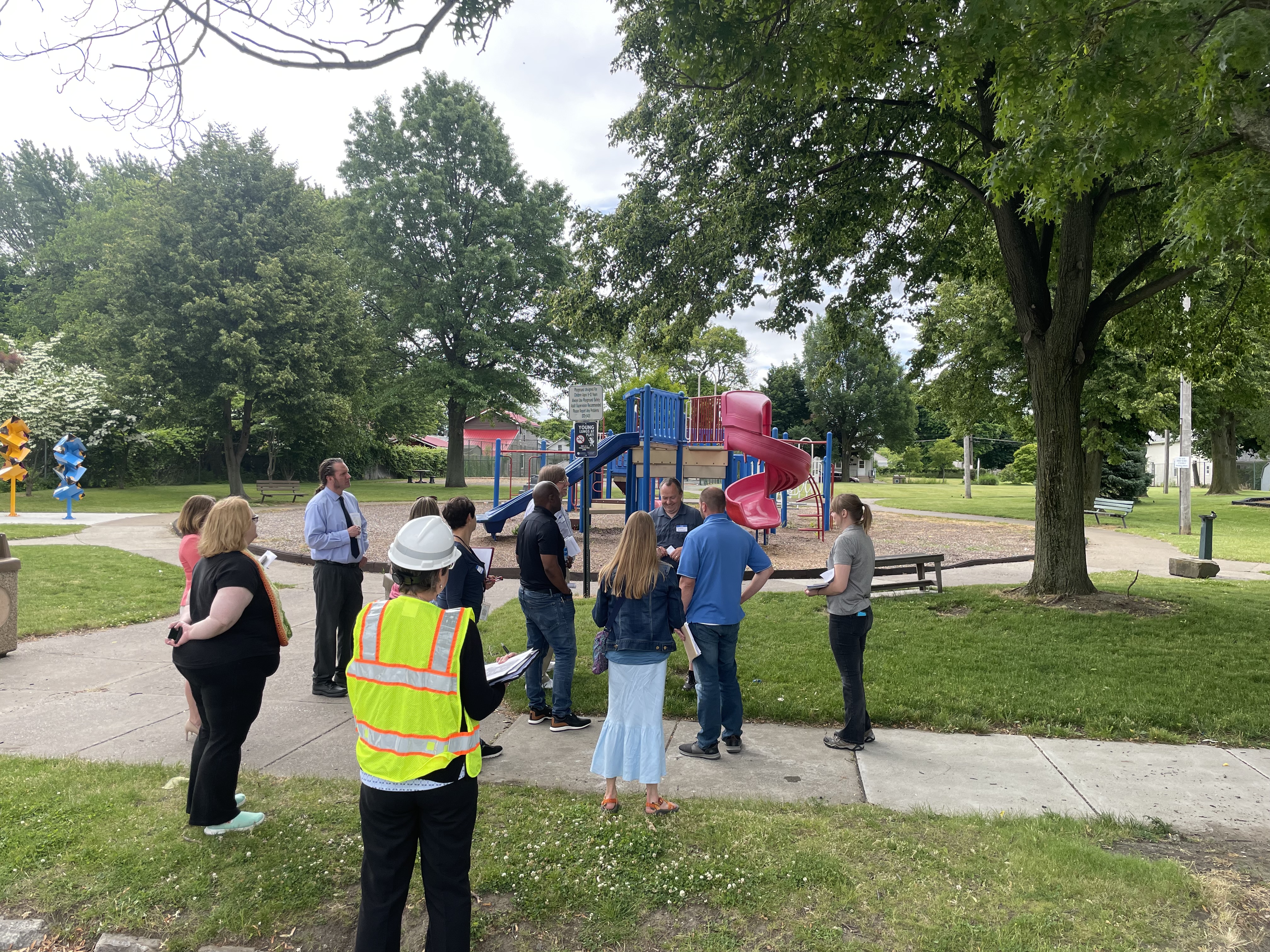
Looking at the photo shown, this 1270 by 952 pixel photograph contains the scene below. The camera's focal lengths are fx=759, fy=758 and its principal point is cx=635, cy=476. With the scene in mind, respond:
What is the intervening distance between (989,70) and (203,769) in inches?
483

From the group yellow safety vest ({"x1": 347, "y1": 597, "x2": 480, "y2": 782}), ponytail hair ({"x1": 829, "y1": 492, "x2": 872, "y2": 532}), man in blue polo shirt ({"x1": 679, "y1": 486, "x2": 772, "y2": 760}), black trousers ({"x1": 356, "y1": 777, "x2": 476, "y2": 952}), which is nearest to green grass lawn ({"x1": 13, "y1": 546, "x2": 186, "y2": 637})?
man in blue polo shirt ({"x1": 679, "y1": 486, "x2": 772, "y2": 760})

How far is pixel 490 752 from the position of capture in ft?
17.0

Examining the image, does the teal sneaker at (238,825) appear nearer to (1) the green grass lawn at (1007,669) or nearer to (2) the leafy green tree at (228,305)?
(1) the green grass lawn at (1007,669)

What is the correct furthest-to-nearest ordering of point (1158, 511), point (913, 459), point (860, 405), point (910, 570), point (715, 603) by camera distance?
point (913, 459)
point (860, 405)
point (1158, 511)
point (910, 570)
point (715, 603)

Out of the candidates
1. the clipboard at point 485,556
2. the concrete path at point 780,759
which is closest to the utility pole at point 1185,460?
the concrete path at point 780,759

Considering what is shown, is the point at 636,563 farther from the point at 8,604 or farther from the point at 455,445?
the point at 455,445

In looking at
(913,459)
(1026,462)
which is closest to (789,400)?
(913,459)

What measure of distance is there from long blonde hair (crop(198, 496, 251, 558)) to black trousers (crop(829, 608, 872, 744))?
3.85m

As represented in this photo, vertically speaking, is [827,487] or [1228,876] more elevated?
[827,487]

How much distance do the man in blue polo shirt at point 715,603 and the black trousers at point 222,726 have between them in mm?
2631

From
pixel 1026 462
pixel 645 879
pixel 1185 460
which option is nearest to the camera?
pixel 645 879

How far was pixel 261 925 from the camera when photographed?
10.7ft

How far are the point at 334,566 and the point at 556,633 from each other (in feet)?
7.04

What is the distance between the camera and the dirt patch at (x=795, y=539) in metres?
15.1
